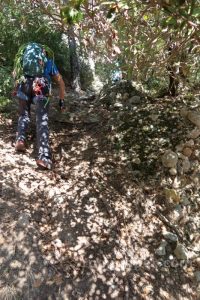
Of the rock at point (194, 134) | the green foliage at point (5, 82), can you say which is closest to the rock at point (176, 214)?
the rock at point (194, 134)

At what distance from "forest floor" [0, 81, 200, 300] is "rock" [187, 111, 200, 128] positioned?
11 cm

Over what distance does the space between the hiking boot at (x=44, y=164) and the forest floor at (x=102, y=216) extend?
73 mm

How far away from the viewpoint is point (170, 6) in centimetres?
270

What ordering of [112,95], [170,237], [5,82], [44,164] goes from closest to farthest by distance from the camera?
[170,237]
[44,164]
[5,82]
[112,95]

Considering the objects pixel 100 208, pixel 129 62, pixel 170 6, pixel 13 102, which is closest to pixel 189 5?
pixel 170 6

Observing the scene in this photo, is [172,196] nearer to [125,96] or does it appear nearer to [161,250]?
[161,250]

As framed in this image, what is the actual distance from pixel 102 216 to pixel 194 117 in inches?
84.0

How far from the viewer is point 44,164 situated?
496cm

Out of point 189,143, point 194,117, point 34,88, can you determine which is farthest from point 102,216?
point 194,117

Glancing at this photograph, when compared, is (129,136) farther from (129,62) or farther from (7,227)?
(7,227)

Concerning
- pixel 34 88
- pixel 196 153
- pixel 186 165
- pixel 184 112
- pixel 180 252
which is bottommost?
pixel 180 252

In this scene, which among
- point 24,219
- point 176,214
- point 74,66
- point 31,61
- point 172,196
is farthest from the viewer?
point 74,66

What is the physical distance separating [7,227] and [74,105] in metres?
3.85

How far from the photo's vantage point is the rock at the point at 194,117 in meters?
5.49
